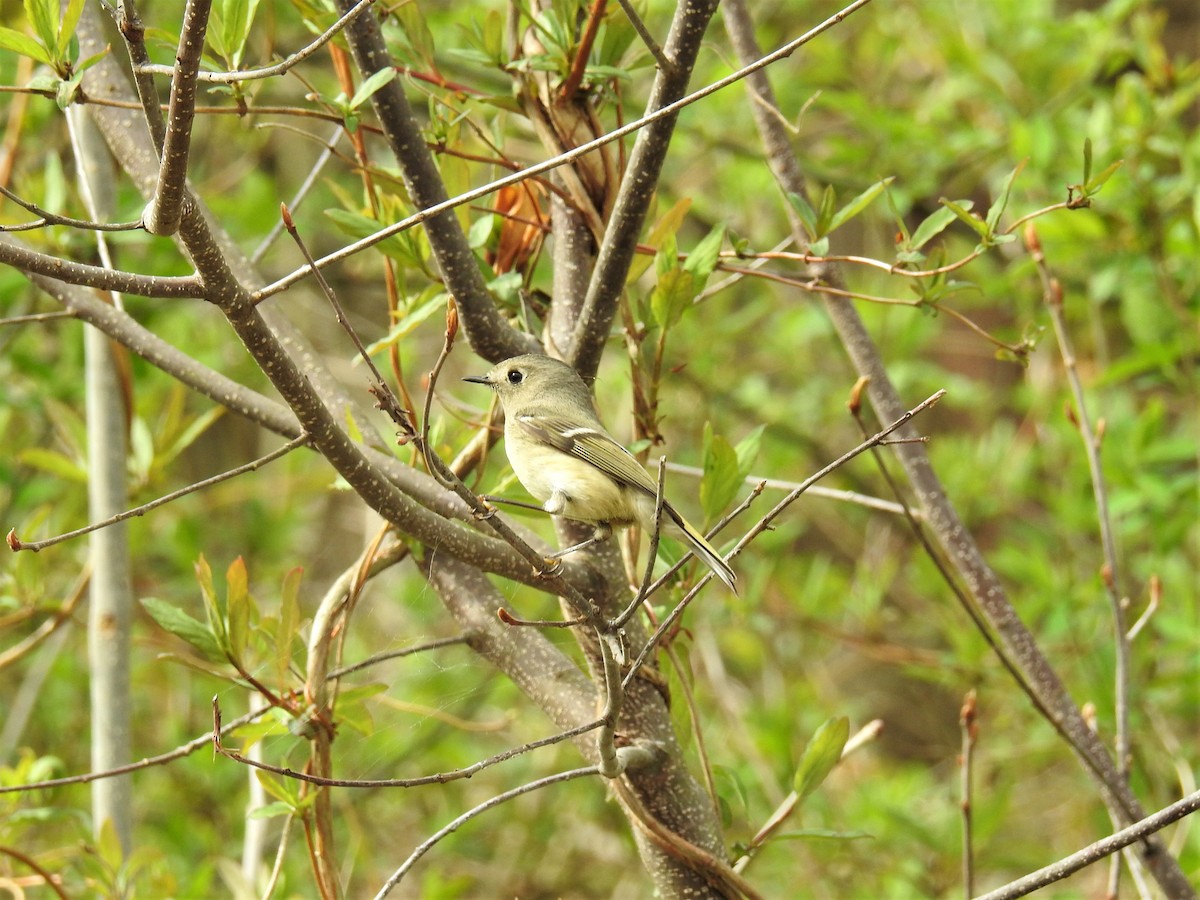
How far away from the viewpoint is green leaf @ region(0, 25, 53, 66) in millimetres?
1637

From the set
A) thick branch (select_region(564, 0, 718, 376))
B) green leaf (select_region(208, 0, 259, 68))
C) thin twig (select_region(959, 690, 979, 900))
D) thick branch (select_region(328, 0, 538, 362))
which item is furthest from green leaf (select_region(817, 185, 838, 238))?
green leaf (select_region(208, 0, 259, 68))

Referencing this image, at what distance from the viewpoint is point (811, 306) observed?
451 cm

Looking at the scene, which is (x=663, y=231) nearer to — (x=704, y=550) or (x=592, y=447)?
(x=592, y=447)

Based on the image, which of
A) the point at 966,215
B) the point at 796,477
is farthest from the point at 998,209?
the point at 796,477

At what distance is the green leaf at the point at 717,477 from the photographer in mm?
1979

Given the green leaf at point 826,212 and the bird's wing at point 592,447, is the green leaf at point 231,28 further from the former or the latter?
the green leaf at point 826,212

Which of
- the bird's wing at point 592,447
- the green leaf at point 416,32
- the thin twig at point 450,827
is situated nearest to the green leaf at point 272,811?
the thin twig at point 450,827

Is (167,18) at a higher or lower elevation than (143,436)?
higher

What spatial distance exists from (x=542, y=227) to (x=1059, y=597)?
249 cm

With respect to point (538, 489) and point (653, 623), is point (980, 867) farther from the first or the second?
point (538, 489)

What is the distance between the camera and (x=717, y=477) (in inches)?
78.6

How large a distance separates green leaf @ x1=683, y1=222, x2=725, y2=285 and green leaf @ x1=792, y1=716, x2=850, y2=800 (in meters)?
0.74

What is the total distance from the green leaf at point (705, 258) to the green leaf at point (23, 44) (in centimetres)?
100

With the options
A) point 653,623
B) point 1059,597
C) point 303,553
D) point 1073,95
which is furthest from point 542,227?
point 303,553
